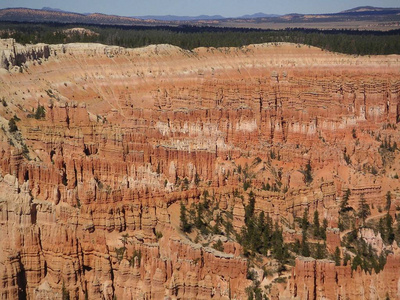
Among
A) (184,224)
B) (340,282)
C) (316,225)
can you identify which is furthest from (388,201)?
(340,282)

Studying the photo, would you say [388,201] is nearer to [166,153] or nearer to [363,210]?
[363,210]

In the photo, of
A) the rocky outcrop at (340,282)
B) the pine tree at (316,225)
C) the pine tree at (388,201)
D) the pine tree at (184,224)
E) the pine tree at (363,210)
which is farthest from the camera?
the pine tree at (388,201)

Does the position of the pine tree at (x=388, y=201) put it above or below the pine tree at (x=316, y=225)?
below

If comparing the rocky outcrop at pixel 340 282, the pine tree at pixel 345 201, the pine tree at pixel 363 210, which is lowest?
the pine tree at pixel 363 210

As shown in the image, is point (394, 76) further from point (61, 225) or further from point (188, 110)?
point (61, 225)

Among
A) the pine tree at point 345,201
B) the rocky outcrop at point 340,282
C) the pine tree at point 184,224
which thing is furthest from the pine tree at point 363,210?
the rocky outcrop at point 340,282

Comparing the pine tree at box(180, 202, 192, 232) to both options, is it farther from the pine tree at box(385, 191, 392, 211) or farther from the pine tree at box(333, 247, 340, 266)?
the pine tree at box(385, 191, 392, 211)

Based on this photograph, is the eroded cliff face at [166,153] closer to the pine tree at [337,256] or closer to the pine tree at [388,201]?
the pine tree at [388,201]

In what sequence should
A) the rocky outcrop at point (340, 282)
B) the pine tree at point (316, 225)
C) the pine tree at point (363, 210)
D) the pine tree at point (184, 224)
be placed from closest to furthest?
the rocky outcrop at point (340, 282), the pine tree at point (184, 224), the pine tree at point (316, 225), the pine tree at point (363, 210)
